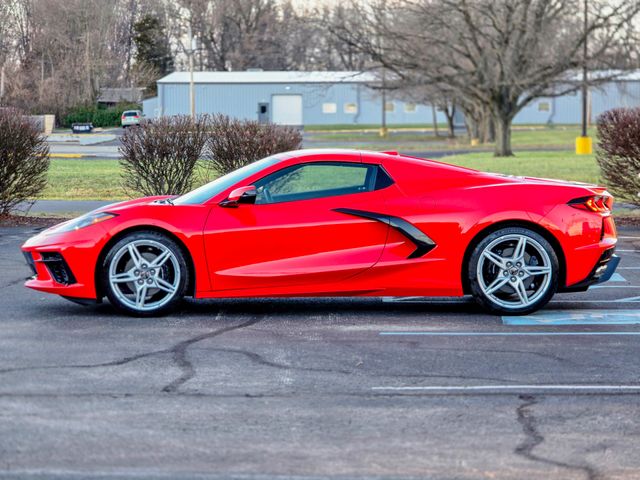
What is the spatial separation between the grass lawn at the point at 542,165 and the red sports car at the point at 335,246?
1935cm

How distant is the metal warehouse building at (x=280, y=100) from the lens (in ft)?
271

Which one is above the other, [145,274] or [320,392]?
[145,274]

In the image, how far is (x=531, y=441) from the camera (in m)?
5.52

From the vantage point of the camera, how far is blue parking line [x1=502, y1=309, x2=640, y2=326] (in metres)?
9.00

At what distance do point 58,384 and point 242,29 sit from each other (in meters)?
102

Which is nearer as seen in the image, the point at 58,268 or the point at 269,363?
the point at 269,363

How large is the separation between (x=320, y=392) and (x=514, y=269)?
311 centimetres

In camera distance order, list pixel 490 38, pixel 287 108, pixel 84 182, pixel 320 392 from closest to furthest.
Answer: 1. pixel 320 392
2. pixel 84 182
3. pixel 490 38
4. pixel 287 108

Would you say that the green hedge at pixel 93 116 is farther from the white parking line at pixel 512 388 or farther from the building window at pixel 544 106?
the white parking line at pixel 512 388

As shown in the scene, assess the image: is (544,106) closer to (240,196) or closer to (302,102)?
(302,102)

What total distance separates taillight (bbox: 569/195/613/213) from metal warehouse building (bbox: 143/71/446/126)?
69356 millimetres

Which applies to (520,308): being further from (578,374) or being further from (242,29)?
(242,29)

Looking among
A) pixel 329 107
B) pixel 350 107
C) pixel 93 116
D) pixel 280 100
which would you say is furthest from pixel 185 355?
pixel 350 107

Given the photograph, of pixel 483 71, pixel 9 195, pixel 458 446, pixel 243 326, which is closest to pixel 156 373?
pixel 243 326
